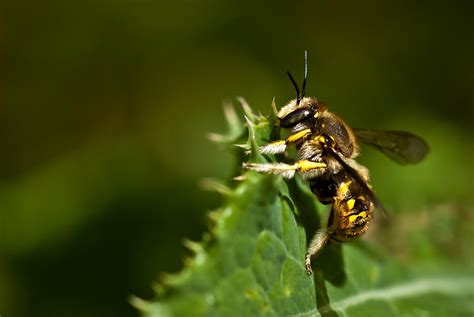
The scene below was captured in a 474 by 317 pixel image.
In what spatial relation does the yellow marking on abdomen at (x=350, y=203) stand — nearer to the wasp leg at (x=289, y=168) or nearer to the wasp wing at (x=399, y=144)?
the wasp leg at (x=289, y=168)

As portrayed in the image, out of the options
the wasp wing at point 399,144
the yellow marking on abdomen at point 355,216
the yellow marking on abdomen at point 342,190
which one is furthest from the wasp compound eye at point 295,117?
the wasp wing at point 399,144

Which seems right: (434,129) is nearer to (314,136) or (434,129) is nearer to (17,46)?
(314,136)

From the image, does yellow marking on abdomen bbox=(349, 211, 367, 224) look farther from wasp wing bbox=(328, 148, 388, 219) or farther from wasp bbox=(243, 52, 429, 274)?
wasp wing bbox=(328, 148, 388, 219)

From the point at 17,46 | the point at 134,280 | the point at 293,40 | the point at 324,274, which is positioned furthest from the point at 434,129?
the point at 17,46

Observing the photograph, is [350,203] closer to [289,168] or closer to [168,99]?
[289,168]

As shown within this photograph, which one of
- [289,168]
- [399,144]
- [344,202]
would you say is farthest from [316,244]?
[399,144]

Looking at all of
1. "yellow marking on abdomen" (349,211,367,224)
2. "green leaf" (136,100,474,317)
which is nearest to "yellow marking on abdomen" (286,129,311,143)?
"green leaf" (136,100,474,317)
